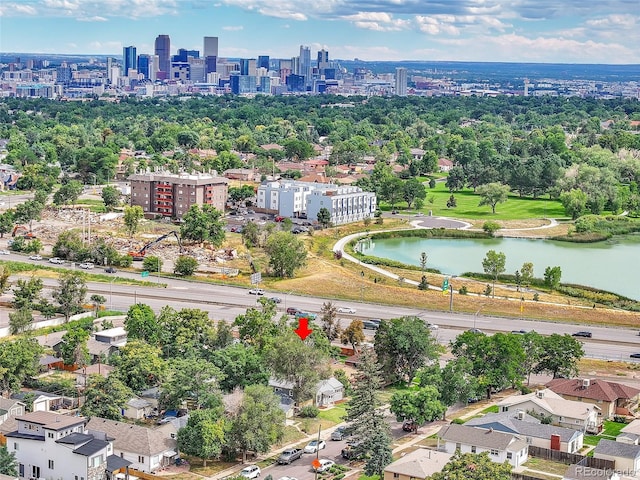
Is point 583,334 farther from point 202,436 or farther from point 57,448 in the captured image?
point 57,448

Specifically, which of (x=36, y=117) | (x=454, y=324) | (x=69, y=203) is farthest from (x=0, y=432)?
(x=36, y=117)

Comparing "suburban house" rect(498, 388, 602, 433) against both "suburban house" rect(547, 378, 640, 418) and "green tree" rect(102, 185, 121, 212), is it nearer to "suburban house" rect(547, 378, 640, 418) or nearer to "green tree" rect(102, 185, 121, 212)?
"suburban house" rect(547, 378, 640, 418)

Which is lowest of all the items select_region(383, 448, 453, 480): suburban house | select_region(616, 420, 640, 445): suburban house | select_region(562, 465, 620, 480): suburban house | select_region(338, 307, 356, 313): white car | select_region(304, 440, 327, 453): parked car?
select_region(304, 440, 327, 453): parked car

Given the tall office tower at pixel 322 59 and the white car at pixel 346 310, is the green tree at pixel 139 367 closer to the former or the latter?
the white car at pixel 346 310

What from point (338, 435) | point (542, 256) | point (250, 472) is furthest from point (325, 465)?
point (542, 256)

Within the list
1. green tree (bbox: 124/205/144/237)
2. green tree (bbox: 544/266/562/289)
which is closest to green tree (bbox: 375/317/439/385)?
green tree (bbox: 544/266/562/289)

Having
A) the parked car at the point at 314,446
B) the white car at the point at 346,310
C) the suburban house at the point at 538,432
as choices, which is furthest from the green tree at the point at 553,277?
Result: the parked car at the point at 314,446
